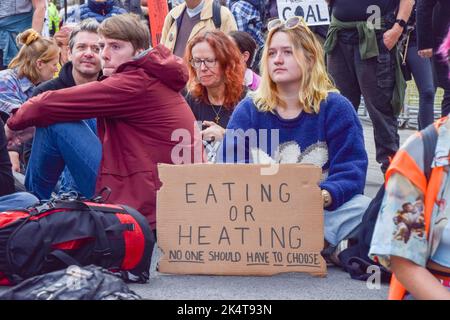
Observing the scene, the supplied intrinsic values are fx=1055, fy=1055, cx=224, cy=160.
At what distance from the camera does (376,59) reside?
735 cm

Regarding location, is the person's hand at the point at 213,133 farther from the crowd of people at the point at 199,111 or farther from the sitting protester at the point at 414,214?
the sitting protester at the point at 414,214

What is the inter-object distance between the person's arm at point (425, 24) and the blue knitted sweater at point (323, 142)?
1.99m

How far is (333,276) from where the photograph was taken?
5.05 meters

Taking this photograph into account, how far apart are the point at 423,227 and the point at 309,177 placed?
2313 mm

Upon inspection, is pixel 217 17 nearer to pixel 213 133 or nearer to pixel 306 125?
pixel 213 133

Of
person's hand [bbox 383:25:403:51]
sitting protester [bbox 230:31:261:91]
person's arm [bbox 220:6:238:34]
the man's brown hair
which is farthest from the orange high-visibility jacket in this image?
person's arm [bbox 220:6:238:34]

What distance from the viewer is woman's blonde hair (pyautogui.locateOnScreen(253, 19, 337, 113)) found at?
536cm

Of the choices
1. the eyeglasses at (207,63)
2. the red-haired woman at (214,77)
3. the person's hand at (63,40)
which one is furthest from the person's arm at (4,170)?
the person's hand at (63,40)

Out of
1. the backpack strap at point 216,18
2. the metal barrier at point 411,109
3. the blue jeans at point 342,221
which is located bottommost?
the metal barrier at point 411,109

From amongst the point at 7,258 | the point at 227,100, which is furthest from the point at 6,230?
the point at 227,100

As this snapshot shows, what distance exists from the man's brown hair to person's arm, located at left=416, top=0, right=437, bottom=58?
6.92 feet

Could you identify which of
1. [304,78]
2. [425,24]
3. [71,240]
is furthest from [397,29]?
[71,240]

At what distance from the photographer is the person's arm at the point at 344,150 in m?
5.24

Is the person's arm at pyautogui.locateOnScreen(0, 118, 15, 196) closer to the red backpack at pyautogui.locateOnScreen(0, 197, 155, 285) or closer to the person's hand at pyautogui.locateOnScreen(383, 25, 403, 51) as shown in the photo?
the red backpack at pyautogui.locateOnScreen(0, 197, 155, 285)
